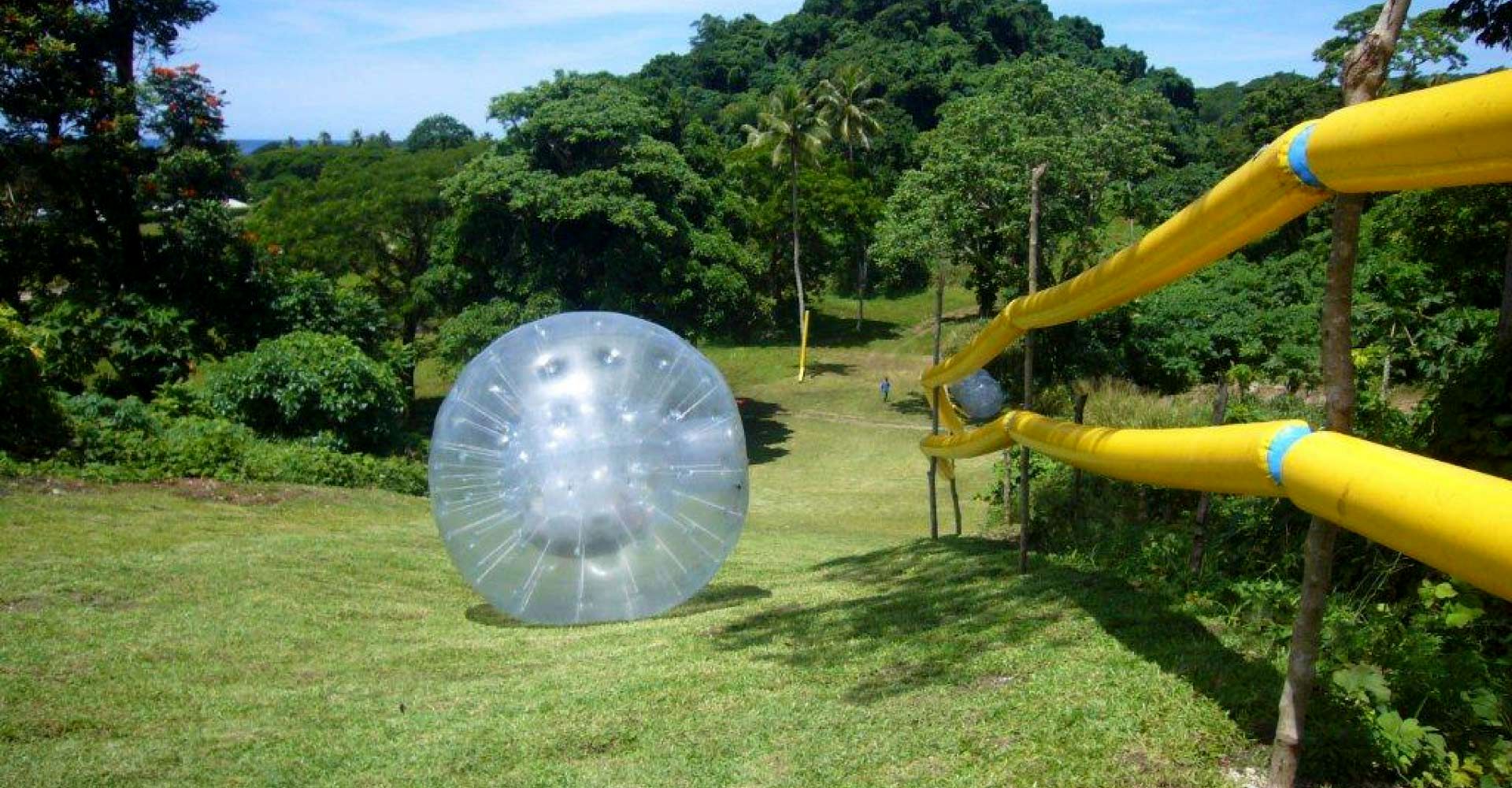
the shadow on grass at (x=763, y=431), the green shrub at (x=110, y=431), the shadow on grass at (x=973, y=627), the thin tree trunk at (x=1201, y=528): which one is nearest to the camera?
the shadow on grass at (x=973, y=627)

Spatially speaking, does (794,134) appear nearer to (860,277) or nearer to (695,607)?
(860,277)

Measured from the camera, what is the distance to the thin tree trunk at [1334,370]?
3.97 meters

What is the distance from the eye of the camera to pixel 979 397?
22625mm

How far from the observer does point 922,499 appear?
68.3ft

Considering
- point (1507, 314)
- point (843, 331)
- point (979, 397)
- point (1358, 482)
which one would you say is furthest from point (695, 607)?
point (843, 331)

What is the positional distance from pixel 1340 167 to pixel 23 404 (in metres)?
15.8

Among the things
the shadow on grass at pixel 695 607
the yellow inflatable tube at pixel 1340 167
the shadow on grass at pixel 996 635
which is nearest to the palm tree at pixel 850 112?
the shadow on grass at pixel 695 607

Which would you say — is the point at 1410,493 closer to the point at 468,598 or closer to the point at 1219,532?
the point at 1219,532

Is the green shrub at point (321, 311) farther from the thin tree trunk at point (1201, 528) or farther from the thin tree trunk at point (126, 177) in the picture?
the thin tree trunk at point (1201, 528)

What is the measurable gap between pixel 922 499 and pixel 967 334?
366 inches

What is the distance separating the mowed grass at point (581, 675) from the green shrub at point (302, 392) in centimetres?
669

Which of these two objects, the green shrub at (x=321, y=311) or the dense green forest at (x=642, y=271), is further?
the green shrub at (x=321, y=311)

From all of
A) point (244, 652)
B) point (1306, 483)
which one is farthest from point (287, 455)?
point (1306, 483)

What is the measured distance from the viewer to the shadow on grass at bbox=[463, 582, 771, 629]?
910 centimetres
